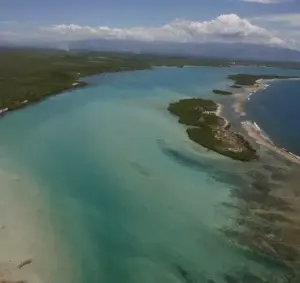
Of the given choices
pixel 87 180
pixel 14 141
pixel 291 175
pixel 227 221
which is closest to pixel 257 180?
pixel 291 175

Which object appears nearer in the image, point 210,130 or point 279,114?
point 210,130

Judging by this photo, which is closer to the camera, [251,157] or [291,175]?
[291,175]

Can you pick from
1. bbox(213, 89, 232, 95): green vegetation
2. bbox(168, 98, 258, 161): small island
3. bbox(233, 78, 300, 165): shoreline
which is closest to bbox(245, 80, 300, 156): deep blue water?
bbox(233, 78, 300, 165): shoreline

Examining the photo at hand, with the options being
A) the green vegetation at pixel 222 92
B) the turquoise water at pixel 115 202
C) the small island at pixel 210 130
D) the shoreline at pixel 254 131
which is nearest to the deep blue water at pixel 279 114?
the shoreline at pixel 254 131

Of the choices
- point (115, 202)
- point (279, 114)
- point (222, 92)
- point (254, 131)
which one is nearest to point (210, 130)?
point (254, 131)

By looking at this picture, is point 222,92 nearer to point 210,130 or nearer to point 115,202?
point 210,130

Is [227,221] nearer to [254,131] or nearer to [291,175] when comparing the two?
[291,175]

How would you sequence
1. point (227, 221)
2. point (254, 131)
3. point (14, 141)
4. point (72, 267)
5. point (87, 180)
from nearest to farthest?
point (72, 267) < point (227, 221) < point (87, 180) < point (14, 141) < point (254, 131)
